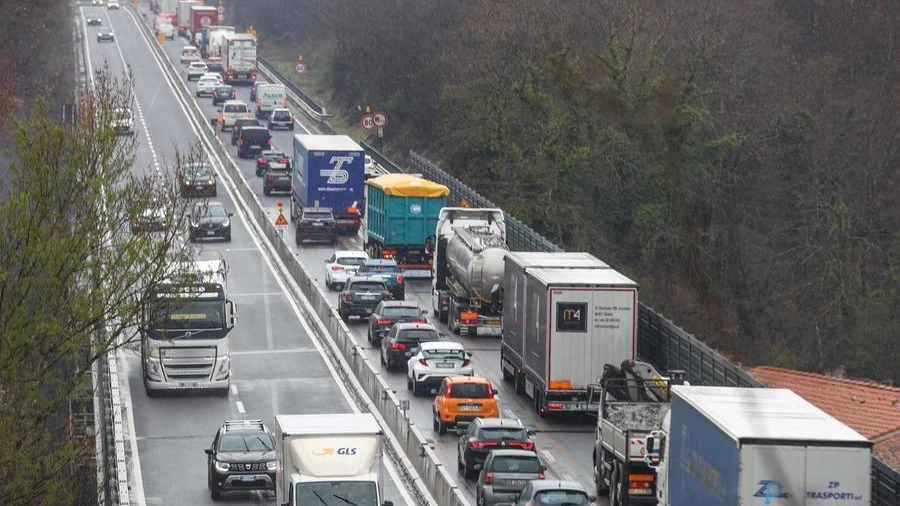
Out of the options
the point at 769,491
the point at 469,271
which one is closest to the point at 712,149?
the point at 469,271

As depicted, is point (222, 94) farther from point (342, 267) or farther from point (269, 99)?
point (342, 267)

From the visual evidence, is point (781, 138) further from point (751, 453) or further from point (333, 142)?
point (751, 453)

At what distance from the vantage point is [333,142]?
67500 millimetres

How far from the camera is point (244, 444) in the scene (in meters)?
32.7

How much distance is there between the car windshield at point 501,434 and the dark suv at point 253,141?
179 ft

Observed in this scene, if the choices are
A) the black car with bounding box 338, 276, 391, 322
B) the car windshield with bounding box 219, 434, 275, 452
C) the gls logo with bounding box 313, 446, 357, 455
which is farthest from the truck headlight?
the gls logo with bounding box 313, 446, 357, 455

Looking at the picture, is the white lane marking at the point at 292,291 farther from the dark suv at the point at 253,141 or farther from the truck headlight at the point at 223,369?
the truck headlight at the point at 223,369

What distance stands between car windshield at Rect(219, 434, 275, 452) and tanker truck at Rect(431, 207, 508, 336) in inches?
650

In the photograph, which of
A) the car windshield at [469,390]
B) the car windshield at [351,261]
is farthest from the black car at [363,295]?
the car windshield at [469,390]

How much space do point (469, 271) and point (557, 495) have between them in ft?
70.1

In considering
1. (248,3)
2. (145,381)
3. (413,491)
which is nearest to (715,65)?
(145,381)

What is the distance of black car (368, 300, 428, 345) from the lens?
47469mm

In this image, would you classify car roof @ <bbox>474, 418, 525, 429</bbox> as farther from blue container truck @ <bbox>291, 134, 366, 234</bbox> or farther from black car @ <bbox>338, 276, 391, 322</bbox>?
blue container truck @ <bbox>291, 134, 366, 234</bbox>

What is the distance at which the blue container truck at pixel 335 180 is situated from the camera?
65.5 metres
